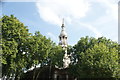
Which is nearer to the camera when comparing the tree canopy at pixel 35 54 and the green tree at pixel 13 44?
the tree canopy at pixel 35 54

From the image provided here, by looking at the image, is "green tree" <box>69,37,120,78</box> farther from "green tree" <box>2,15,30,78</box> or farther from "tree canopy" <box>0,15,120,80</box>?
"green tree" <box>2,15,30,78</box>

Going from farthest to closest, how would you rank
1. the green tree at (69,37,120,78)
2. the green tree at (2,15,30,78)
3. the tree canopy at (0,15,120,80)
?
the green tree at (2,15,30,78)
the tree canopy at (0,15,120,80)
the green tree at (69,37,120,78)

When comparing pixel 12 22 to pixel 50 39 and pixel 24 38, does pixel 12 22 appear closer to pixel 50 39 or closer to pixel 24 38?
pixel 24 38

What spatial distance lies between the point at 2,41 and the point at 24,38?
5154 millimetres

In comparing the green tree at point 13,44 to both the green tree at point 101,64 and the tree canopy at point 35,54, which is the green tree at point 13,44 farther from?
the green tree at point 101,64

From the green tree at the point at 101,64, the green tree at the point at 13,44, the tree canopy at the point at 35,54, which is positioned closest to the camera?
the green tree at the point at 101,64

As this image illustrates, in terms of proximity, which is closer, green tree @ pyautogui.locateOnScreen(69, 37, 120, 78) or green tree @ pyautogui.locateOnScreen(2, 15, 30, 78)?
green tree @ pyautogui.locateOnScreen(69, 37, 120, 78)

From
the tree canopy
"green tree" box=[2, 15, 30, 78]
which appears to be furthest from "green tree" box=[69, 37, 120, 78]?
"green tree" box=[2, 15, 30, 78]

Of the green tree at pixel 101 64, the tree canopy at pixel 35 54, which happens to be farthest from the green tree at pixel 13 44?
the green tree at pixel 101 64

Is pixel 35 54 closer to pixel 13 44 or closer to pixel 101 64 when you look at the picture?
pixel 13 44

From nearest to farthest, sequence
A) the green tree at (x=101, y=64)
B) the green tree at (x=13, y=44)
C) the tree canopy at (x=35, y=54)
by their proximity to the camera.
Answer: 1. the green tree at (x=101, y=64)
2. the tree canopy at (x=35, y=54)
3. the green tree at (x=13, y=44)

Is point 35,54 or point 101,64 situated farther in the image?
point 35,54

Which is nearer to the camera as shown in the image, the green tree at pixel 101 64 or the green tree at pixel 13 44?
the green tree at pixel 101 64

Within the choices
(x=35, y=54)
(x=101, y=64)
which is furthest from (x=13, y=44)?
(x=101, y=64)
